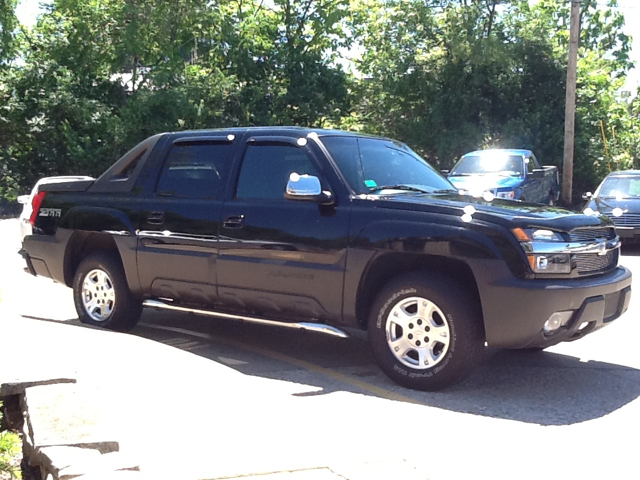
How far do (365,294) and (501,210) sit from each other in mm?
1179

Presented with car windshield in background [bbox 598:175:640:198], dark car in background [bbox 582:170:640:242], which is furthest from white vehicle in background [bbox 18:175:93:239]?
car windshield in background [bbox 598:175:640:198]

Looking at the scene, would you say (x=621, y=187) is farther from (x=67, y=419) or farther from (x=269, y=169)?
(x=67, y=419)

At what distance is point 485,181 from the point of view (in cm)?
1567

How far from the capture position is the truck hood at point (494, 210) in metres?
5.30

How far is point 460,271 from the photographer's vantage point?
18.4 feet

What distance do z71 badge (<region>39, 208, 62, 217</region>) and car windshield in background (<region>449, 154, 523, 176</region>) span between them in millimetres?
9845

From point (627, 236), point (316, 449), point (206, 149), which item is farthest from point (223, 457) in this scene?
point (627, 236)

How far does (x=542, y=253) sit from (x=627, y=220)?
10468 mm

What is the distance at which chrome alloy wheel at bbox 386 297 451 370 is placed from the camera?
5.46 metres

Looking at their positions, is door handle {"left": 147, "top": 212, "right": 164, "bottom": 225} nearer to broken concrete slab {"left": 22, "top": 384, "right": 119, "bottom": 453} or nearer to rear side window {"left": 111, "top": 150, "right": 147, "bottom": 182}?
rear side window {"left": 111, "top": 150, "right": 147, "bottom": 182}

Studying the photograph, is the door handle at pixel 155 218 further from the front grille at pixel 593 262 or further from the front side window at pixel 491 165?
the front side window at pixel 491 165

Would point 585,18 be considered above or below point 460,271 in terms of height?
above

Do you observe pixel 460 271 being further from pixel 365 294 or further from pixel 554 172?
pixel 554 172

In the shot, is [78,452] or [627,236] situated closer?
[78,452]
